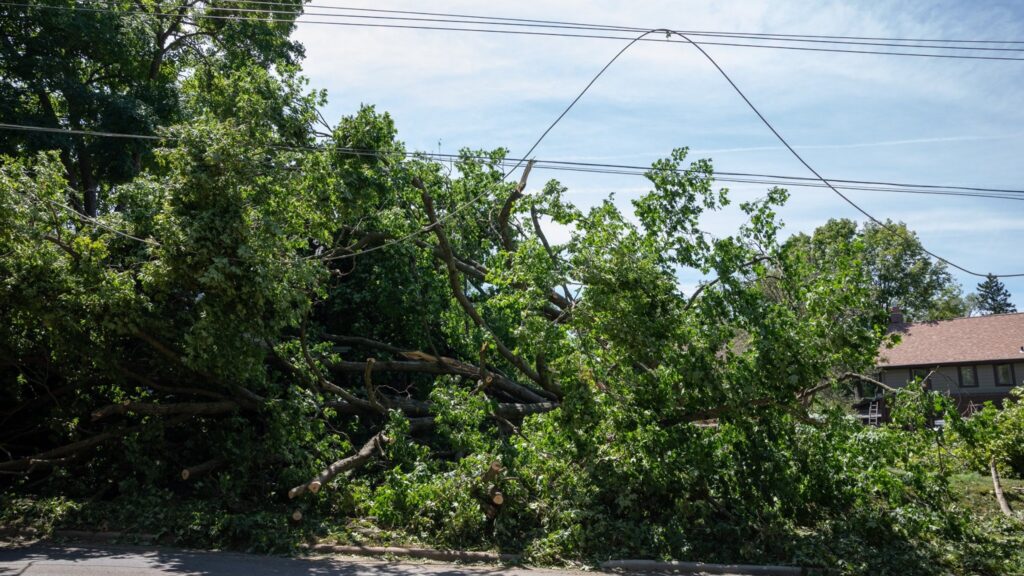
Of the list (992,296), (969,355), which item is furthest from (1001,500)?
(992,296)

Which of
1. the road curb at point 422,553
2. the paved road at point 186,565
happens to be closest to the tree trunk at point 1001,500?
the paved road at point 186,565

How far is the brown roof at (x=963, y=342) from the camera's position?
1232 inches

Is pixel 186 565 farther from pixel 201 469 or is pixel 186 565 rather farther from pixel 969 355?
pixel 969 355

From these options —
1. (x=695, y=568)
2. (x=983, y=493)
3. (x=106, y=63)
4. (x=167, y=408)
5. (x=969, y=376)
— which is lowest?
(x=695, y=568)

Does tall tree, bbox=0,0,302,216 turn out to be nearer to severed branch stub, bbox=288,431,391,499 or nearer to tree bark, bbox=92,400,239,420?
tree bark, bbox=92,400,239,420

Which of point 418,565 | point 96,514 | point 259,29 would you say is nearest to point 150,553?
point 96,514

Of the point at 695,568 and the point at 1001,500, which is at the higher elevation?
the point at 1001,500

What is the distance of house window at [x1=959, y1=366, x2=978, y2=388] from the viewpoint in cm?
3203

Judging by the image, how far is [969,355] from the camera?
104 ft

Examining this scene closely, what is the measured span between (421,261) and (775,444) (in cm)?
681

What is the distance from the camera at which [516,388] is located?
1274 centimetres

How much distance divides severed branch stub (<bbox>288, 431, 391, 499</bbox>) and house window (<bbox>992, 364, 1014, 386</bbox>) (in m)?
30.0

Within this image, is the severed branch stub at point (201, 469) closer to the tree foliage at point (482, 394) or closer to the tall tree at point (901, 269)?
the tree foliage at point (482, 394)

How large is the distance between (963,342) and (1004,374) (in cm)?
197
